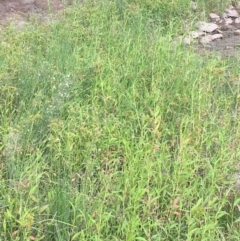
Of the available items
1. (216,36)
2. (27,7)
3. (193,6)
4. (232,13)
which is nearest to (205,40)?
(216,36)

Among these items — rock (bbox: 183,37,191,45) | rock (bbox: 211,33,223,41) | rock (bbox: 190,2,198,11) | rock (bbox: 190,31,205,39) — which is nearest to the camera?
rock (bbox: 183,37,191,45)

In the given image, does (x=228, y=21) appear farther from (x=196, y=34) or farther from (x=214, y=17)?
(x=196, y=34)

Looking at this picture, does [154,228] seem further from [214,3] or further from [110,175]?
[214,3]

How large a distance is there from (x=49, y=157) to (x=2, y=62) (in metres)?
1.09

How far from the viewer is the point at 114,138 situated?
2867mm

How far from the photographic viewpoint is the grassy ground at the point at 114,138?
2.36m

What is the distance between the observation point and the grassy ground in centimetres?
236

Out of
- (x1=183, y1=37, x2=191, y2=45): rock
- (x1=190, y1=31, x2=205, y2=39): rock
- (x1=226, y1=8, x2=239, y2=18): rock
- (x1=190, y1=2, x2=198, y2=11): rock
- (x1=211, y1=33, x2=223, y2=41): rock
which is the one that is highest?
(x1=190, y1=2, x2=198, y2=11): rock

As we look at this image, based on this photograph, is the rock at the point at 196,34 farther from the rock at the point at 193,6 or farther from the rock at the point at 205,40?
the rock at the point at 193,6

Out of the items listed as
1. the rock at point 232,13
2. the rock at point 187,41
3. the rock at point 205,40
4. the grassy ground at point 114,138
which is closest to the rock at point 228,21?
the rock at point 232,13

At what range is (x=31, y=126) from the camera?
283 cm

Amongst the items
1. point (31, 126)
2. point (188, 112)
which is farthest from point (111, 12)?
point (31, 126)

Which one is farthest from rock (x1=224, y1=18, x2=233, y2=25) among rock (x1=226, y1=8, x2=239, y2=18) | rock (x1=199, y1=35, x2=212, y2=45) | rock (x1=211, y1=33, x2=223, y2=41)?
rock (x1=199, y1=35, x2=212, y2=45)

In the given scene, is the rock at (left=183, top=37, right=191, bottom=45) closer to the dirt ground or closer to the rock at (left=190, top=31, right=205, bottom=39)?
the rock at (left=190, top=31, right=205, bottom=39)
